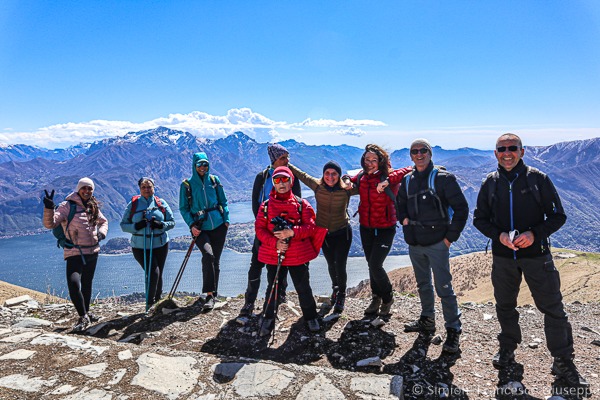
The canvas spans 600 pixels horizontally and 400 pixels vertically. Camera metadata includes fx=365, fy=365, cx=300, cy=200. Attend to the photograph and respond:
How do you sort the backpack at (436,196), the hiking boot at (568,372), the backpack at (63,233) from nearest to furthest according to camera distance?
the hiking boot at (568,372)
the backpack at (436,196)
the backpack at (63,233)

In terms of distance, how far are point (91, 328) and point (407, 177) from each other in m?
6.73

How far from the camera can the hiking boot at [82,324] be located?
714 cm

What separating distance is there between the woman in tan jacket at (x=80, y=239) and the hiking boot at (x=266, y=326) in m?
3.71

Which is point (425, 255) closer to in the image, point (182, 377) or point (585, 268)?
point (182, 377)

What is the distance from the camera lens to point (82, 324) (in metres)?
7.26

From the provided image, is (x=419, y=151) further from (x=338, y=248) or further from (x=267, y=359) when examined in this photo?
(x=267, y=359)

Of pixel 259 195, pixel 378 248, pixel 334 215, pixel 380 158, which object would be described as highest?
pixel 380 158

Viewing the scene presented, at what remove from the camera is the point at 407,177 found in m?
5.95

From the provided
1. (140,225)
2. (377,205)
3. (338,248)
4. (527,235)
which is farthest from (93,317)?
(527,235)

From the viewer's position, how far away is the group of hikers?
15.8 ft

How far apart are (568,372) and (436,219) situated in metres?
2.55

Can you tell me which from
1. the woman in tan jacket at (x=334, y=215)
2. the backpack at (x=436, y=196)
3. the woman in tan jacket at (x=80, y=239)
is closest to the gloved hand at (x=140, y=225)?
the woman in tan jacket at (x=80, y=239)

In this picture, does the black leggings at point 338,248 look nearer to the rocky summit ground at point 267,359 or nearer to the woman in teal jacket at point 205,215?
the rocky summit ground at point 267,359

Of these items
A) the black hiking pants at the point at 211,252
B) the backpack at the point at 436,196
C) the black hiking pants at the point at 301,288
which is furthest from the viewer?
the black hiking pants at the point at 211,252
